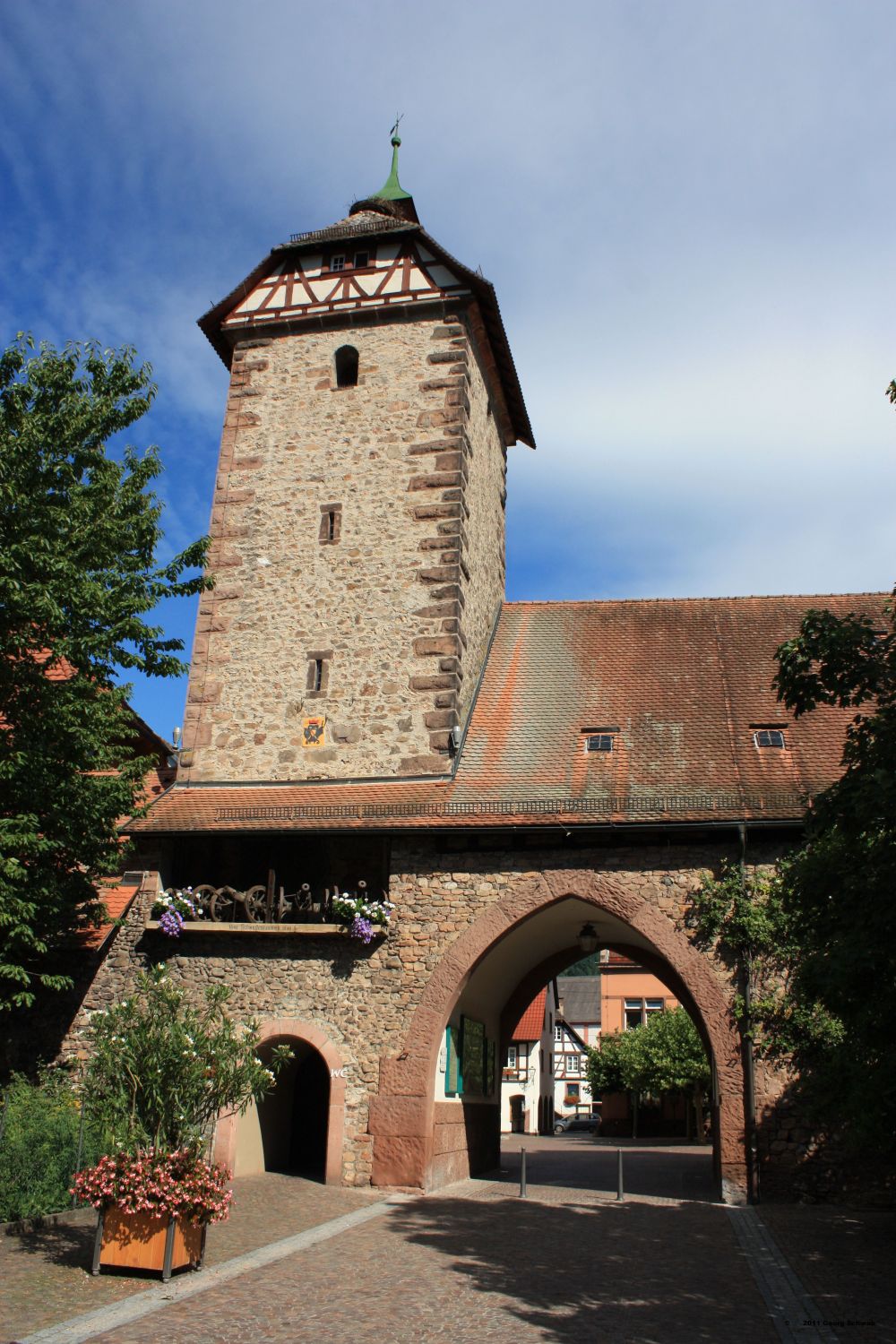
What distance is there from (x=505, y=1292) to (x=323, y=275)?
15.3 metres

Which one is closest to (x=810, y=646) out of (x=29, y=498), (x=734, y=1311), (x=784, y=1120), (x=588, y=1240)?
(x=734, y=1311)

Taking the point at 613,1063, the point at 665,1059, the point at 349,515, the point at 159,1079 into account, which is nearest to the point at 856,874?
the point at 159,1079

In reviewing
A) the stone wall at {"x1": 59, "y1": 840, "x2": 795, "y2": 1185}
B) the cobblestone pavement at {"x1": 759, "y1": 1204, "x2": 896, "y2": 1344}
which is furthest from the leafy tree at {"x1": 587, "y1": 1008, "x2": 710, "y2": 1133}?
the cobblestone pavement at {"x1": 759, "y1": 1204, "x2": 896, "y2": 1344}

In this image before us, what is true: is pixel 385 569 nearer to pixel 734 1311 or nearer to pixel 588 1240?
pixel 588 1240

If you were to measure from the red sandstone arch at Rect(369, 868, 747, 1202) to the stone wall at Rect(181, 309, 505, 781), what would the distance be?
238 centimetres

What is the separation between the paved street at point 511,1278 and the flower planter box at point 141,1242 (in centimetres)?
15

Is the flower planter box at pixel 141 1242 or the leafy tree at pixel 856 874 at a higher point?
the leafy tree at pixel 856 874

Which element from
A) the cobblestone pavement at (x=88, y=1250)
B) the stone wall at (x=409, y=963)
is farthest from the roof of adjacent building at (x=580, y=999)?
the cobblestone pavement at (x=88, y=1250)

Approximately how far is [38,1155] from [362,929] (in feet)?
14.4

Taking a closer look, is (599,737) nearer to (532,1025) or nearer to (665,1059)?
(665,1059)

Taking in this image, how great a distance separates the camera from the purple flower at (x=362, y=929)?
12633 mm

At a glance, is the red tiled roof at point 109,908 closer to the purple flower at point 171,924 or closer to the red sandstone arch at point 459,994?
the purple flower at point 171,924


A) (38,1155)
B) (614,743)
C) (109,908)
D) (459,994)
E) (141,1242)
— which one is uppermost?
(614,743)

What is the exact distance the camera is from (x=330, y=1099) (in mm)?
12656
